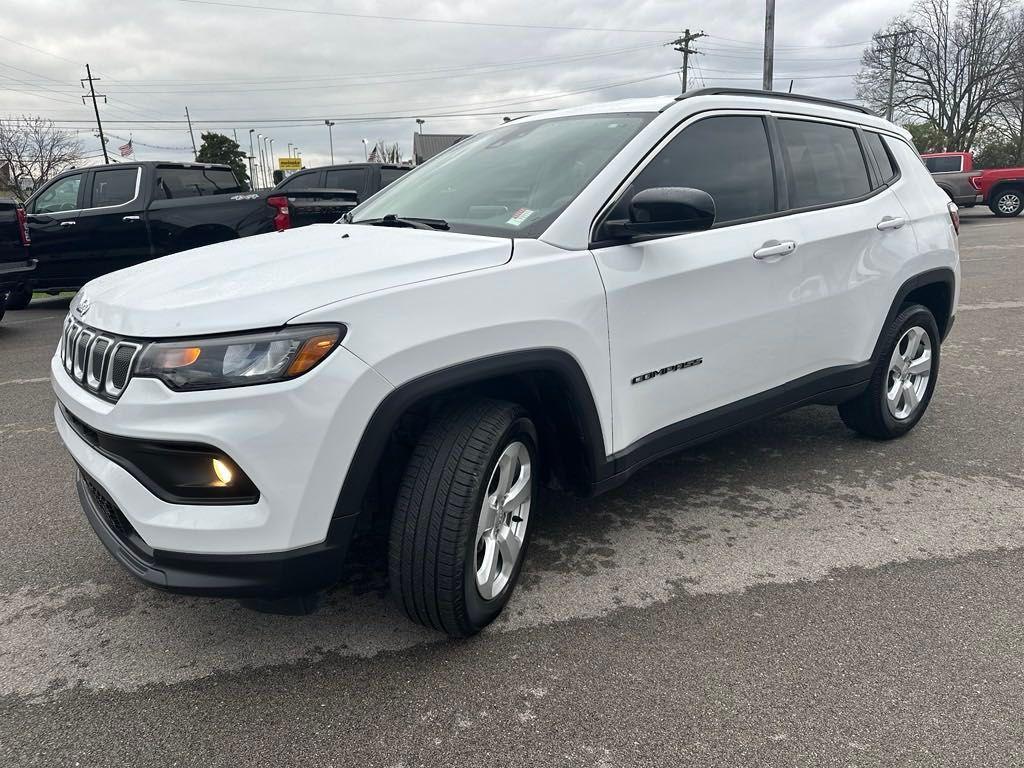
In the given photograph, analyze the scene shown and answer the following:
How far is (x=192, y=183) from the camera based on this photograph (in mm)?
9383

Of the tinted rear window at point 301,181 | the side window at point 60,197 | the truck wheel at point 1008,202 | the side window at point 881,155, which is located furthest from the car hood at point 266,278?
the truck wheel at point 1008,202

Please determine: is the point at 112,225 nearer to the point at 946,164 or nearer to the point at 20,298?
the point at 20,298

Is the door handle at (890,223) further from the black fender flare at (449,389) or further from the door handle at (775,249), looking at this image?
the black fender flare at (449,389)

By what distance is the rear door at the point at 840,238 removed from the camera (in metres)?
3.36

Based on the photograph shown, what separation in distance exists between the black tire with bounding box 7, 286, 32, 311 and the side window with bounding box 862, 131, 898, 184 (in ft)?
27.1

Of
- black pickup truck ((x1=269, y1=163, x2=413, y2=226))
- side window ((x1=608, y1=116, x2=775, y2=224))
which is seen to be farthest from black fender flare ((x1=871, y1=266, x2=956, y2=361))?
black pickup truck ((x1=269, y1=163, x2=413, y2=226))

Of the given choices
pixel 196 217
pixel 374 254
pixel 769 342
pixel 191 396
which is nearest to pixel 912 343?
pixel 769 342

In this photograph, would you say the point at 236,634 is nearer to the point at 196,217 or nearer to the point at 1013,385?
the point at 1013,385

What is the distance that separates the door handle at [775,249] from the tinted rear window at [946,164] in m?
22.1

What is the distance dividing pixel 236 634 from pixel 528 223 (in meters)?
1.68

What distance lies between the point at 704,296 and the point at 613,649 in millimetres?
1332

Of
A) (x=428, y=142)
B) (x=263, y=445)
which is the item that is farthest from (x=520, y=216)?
(x=428, y=142)

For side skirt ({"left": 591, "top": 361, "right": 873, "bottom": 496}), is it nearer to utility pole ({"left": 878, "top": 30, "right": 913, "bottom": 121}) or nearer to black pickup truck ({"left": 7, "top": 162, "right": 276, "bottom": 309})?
black pickup truck ({"left": 7, "top": 162, "right": 276, "bottom": 309})

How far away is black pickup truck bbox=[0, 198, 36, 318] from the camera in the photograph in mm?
7387
